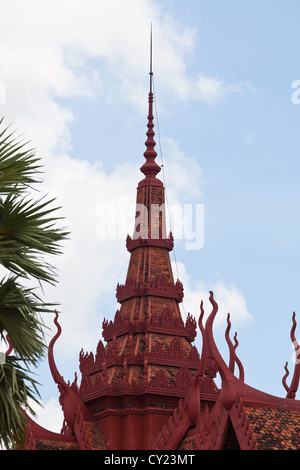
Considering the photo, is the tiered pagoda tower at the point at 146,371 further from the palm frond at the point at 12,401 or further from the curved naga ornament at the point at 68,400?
the palm frond at the point at 12,401

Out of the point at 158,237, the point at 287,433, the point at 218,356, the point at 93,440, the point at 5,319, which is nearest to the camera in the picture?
the point at 5,319

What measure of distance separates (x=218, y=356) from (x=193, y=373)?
880 cm

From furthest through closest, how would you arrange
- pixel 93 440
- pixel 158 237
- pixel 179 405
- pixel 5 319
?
pixel 158 237 < pixel 93 440 < pixel 179 405 < pixel 5 319

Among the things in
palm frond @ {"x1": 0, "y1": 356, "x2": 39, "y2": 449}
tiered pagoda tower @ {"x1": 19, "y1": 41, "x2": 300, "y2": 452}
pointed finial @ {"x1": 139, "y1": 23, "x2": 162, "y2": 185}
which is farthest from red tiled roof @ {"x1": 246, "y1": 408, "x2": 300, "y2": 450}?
pointed finial @ {"x1": 139, "y1": 23, "x2": 162, "y2": 185}

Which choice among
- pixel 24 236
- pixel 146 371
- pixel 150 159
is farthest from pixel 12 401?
pixel 150 159

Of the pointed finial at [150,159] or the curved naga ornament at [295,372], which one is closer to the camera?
the curved naga ornament at [295,372]

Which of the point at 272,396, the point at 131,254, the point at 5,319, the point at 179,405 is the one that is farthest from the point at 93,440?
the point at 5,319

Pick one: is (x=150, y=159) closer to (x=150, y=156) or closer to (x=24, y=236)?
(x=150, y=156)

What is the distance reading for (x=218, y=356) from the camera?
25328 mm

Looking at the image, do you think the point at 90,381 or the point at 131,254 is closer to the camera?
the point at 90,381

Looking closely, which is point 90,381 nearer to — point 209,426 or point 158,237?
point 158,237

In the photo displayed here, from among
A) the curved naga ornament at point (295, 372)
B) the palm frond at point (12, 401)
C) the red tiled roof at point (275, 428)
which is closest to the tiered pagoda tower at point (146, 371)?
the curved naga ornament at point (295, 372)

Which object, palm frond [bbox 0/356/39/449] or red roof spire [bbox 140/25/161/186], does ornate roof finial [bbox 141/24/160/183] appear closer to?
red roof spire [bbox 140/25/161/186]

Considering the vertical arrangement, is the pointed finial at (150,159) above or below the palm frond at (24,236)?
above
